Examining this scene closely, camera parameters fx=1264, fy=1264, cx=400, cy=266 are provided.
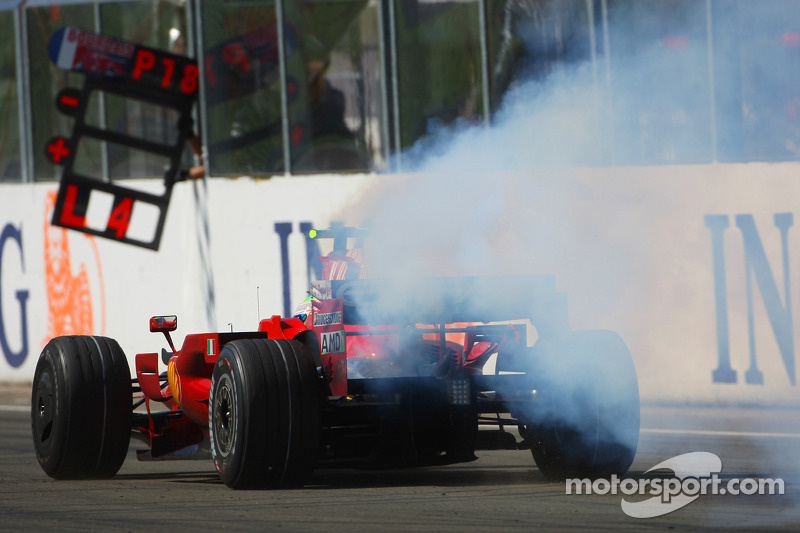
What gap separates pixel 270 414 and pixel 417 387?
3.18 ft

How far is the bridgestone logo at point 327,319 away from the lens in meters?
8.16

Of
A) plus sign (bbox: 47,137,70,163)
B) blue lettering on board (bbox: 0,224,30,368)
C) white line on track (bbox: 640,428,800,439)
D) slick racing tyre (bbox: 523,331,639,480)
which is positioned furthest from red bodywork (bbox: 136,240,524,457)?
plus sign (bbox: 47,137,70,163)

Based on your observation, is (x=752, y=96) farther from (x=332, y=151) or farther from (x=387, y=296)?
(x=387, y=296)

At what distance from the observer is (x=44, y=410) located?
371 inches

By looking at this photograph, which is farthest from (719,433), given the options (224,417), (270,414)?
(270,414)

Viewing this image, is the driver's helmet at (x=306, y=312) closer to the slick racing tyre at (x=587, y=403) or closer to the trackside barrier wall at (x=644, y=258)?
the slick racing tyre at (x=587, y=403)

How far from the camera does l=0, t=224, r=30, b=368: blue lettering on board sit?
761 inches

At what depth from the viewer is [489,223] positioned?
1016cm

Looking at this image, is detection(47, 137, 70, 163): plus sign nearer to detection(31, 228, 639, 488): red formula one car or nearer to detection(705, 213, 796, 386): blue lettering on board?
detection(705, 213, 796, 386): blue lettering on board

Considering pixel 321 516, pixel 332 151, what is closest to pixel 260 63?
pixel 332 151

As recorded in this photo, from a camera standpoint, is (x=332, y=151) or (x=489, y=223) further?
(x=332, y=151)

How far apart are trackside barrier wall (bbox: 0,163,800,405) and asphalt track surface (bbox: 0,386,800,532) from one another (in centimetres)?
367

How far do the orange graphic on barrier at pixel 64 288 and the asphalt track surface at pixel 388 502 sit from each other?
828 cm

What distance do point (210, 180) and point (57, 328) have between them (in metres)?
3.39
